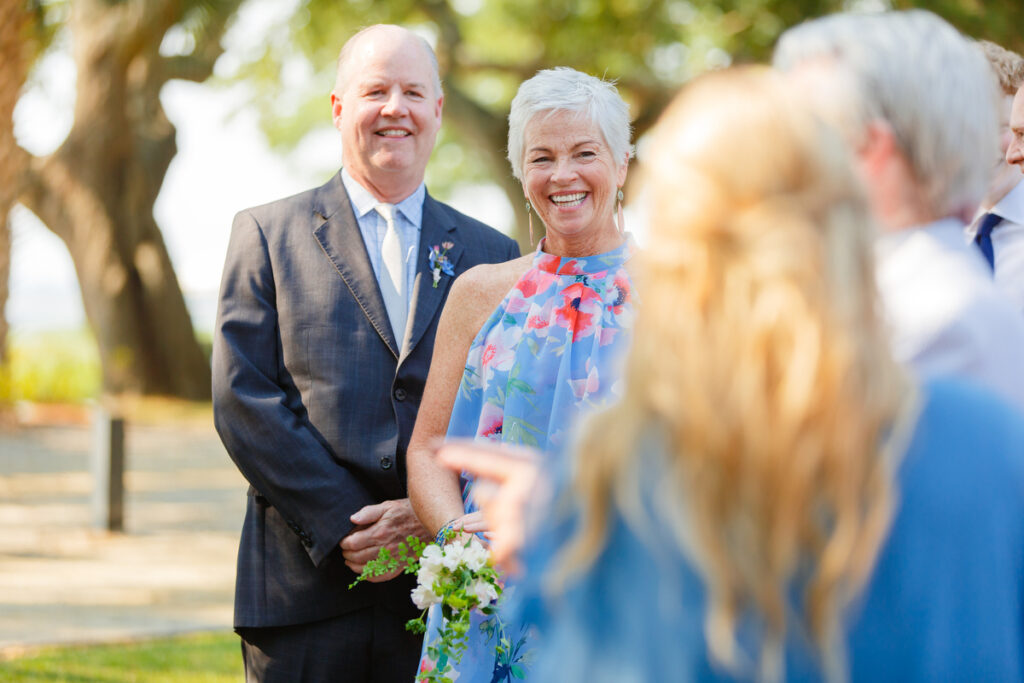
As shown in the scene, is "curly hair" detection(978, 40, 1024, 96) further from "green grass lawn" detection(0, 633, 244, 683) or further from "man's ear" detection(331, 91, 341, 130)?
"green grass lawn" detection(0, 633, 244, 683)

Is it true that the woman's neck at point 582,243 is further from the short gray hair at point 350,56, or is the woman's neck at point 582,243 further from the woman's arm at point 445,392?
the short gray hair at point 350,56

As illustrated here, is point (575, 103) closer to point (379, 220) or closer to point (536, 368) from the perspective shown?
point (536, 368)

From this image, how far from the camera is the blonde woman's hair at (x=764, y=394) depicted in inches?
47.9

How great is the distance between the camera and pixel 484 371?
2.95 m

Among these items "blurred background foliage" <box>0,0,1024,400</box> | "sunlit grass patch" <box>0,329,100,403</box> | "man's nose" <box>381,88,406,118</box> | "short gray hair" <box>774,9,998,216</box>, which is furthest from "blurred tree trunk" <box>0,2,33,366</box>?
"sunlit grass patch" <box>0,329,100,403</box>

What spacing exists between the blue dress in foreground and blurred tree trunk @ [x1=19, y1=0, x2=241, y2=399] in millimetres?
15451

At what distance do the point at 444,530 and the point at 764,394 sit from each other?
5.30 ft

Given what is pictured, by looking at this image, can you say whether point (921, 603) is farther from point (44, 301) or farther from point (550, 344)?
point (44, 301)

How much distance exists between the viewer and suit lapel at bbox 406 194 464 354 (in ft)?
11.3

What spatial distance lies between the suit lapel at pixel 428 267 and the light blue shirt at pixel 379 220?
4 centimetres

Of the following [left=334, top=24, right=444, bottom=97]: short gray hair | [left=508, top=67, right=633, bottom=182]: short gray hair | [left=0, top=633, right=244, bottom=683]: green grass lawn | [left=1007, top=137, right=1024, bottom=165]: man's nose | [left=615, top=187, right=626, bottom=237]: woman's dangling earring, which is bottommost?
[left=0, top=633, right=244, bottom=683]: green grass lawn

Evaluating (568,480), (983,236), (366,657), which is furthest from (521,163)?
(568,480)

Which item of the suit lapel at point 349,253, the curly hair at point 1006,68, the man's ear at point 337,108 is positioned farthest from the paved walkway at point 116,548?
the curly hair at point 1006,68

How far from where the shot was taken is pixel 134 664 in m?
5.77
